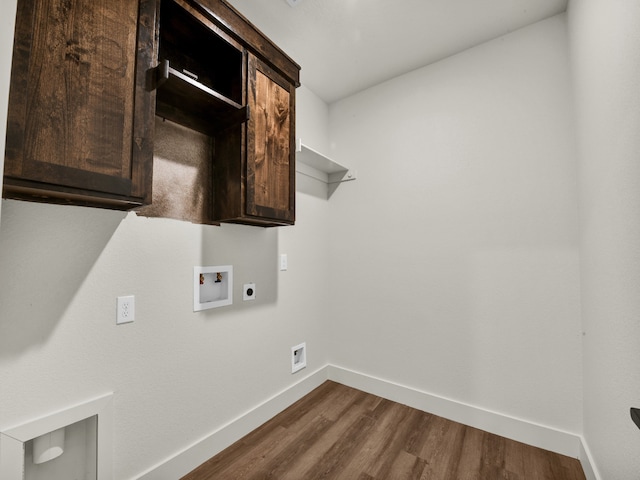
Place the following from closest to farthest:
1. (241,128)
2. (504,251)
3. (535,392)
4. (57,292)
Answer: (57,292), (241,128), (535,392), (504,251)

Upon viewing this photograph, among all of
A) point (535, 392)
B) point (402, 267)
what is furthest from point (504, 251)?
point (535, 392)

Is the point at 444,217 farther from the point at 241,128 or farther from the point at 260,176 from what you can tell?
the point at 241,128

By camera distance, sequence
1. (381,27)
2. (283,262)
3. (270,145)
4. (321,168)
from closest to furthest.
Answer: (270,145), (381,27), (283,262), (321,168)

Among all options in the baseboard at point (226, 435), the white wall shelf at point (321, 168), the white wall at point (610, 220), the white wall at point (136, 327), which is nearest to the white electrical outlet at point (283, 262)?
the white wall at point (136, 327)

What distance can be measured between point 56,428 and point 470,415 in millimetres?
2300

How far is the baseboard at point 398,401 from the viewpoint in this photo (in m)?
1.52

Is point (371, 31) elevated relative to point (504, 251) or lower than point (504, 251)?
elevated

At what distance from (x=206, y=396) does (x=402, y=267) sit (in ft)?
5.39

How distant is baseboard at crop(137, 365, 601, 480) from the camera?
1.52 meters

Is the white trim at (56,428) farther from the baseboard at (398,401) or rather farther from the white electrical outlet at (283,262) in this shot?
the white electrical outlet at (283,262)

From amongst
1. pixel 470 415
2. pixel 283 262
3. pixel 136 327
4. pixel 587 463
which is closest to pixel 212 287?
pixel 136 327

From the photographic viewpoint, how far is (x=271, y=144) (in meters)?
1.68

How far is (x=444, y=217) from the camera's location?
2.15 m

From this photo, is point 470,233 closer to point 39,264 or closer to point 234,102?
point 234,102
